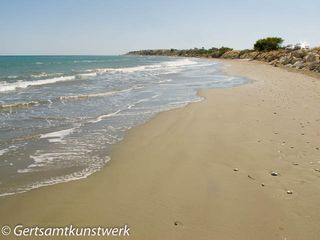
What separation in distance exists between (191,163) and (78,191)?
7.95 feet

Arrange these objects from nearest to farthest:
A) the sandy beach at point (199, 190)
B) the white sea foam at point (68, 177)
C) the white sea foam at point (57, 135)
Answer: the sandy beach at point (199, 190) → the white sea foam at point (68, 177) → the white sea foam at point (57, 135)

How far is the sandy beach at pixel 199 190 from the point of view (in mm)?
4434

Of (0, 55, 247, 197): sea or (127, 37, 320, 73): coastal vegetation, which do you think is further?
(127, 37, 320, 73): coastal vegetation

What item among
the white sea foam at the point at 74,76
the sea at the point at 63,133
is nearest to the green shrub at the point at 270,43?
the white sea foam at the point at 74,76

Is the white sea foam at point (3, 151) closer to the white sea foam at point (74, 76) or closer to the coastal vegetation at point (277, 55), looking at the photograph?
the white sea foam at point (74, 76)

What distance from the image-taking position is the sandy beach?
14.5 ft

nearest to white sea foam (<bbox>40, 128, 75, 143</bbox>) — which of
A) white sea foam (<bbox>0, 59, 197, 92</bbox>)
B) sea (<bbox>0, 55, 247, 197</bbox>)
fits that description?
sea (<bbox>0, 55, 247, 197</bbox>)

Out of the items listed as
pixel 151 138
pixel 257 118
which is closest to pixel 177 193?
pixel 151 138

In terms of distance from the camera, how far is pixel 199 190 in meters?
5.48

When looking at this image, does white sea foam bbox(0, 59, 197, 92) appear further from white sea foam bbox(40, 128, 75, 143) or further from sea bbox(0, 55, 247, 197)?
white sea foam bbox(40, 128, 75, 143)

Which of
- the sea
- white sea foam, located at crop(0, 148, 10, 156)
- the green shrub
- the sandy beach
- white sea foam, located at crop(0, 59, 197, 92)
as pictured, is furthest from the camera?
the green shrub

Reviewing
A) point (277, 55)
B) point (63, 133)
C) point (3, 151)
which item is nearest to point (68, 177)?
point (3, 151)

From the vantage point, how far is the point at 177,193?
5.37m

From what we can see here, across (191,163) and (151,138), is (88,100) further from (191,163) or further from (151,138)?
(191,163)
